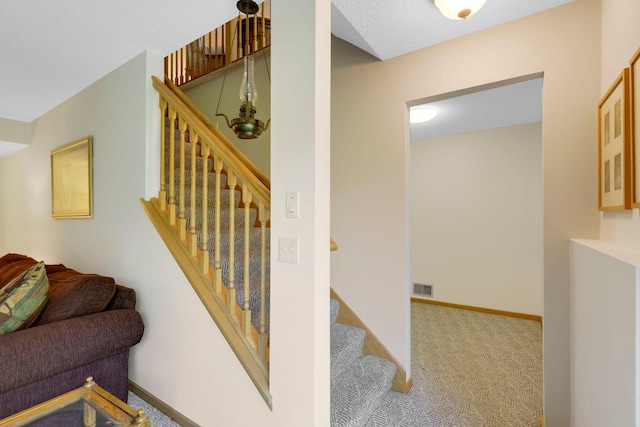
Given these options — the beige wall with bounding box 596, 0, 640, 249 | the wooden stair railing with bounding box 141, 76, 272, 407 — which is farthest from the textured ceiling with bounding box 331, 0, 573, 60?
the wooden stair railing with bounding box 141, 76, 272, 407

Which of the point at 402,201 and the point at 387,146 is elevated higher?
the point at 387,146

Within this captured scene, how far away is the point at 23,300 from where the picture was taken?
5.28 ft

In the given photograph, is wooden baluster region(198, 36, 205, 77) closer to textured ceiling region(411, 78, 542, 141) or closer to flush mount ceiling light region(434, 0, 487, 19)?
textured ceiling region(411, 78, 542, 141)

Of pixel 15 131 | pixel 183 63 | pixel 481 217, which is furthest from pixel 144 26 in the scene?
pixel 481 217

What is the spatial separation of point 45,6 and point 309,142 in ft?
5.88

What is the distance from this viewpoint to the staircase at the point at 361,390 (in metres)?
1.66

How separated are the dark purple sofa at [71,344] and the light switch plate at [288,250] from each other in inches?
50.4

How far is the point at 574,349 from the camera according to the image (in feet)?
4.92

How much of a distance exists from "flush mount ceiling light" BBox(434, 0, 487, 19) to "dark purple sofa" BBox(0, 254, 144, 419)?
253 cm

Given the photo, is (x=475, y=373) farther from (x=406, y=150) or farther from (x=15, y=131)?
Result: (x=15, y=131)

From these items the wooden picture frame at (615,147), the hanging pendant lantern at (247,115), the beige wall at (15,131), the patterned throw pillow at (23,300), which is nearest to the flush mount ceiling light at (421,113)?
the wooden picture frame at (615,147)

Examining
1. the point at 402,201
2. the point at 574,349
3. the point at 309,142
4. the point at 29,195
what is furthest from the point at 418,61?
the point at 29,195

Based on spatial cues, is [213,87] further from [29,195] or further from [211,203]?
[29,195]

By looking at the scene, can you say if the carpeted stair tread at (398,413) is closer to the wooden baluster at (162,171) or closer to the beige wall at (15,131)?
the wooden baluster at (162,171)
